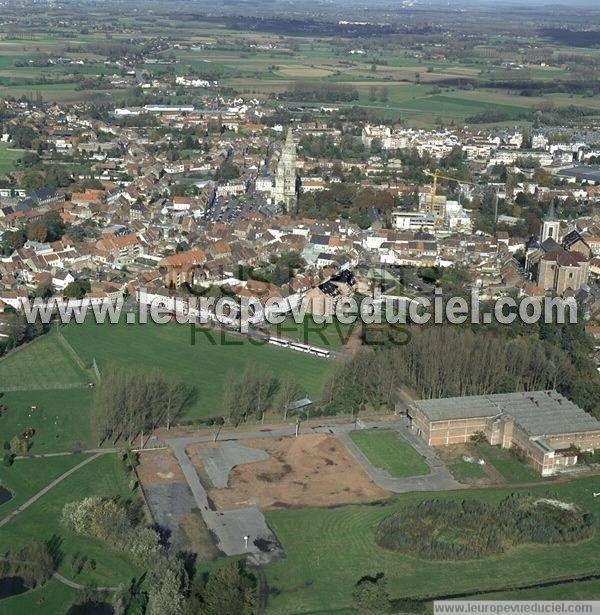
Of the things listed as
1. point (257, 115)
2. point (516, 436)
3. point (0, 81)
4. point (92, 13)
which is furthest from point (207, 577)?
point (92, 13)

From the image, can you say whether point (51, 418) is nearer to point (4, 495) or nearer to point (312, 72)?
point (4, 495)

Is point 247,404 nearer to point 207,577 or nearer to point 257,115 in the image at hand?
point 207,577

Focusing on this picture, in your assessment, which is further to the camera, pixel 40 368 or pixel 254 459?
pixel 40 368

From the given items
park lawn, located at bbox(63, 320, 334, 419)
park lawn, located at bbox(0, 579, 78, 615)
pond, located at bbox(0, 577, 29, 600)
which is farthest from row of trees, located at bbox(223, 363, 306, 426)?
pond, located at bbox(0, 577, 29, 600)

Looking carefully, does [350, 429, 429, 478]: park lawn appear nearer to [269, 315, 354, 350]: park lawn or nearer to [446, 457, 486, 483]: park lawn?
[446, 457, 486, 483]: park lawn

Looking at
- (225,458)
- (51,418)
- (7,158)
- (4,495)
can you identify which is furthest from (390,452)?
(7,158)

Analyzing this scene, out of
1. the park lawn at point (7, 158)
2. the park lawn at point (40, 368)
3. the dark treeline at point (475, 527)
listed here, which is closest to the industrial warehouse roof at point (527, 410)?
the dark treeline at point (475, 527)
